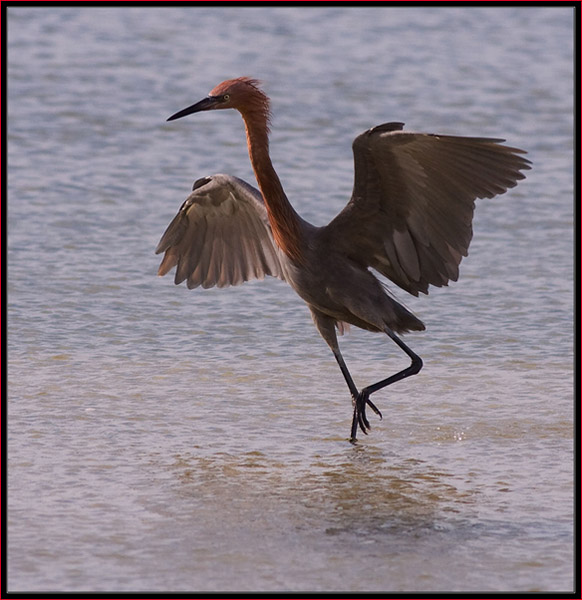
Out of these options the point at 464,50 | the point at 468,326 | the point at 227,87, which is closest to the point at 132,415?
the point at 227,87

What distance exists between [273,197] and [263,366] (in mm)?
1223

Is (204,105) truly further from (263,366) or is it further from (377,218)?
(263,366)

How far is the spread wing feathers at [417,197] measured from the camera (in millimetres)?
6273

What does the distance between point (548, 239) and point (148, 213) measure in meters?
3.12

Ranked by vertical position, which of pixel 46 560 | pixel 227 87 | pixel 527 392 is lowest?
pixel 46 560

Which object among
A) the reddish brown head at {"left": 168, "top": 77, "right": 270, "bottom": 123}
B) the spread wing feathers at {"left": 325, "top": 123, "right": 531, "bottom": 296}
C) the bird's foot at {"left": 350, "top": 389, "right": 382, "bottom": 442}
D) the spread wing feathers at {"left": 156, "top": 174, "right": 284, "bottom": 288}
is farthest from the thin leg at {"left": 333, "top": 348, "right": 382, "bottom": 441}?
the reddish brown head at {"left": 168, "top": 77, "right": 270, "bottom": 123}

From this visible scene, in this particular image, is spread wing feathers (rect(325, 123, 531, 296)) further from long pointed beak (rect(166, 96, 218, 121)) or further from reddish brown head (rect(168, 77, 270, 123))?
long pointed beak (rect(166, 96, 218, 121))

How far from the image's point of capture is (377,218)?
6.70 metres

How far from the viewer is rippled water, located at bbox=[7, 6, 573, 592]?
5156mm

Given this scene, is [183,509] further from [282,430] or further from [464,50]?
[464,50]

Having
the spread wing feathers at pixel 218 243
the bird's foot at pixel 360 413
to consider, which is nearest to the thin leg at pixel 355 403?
the bird's foot at pixel 360 413

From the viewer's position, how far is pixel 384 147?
20.4ft

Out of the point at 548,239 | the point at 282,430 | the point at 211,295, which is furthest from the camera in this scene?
the point at 548,239

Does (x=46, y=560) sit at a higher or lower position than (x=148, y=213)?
lower
